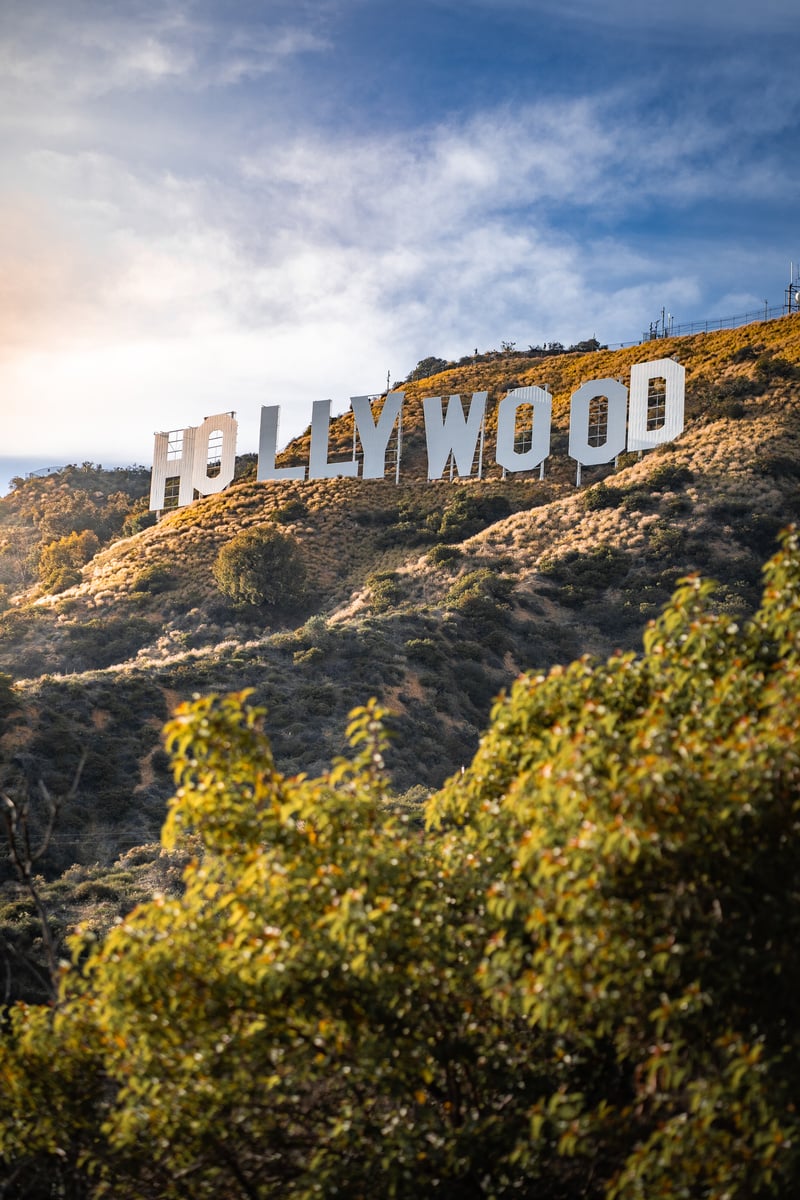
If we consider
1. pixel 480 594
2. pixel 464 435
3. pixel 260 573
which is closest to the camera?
pixel 480 594

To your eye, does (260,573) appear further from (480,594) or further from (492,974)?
(492,974)

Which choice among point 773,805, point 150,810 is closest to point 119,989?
point 773,805

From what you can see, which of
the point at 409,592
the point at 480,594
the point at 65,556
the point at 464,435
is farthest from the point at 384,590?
the point at 65,556

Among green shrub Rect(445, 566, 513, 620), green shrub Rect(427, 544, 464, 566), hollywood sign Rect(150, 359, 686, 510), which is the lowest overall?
green shrub Rect(445, 566, 513, 620)

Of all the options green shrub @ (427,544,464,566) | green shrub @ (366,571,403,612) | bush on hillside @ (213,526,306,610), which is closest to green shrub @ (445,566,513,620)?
green shrub @ (427,544,464,566)

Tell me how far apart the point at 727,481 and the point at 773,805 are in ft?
173

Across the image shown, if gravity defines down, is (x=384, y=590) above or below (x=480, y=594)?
above

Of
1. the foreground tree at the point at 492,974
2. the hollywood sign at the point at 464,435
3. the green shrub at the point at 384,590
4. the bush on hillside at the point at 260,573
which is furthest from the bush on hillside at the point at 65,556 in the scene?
the foreground tree at the point at 492,974

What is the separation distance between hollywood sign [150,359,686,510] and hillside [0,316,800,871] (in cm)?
162

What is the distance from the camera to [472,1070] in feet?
24.5

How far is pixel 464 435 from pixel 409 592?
14782 millimetres

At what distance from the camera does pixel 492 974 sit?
6.43 m

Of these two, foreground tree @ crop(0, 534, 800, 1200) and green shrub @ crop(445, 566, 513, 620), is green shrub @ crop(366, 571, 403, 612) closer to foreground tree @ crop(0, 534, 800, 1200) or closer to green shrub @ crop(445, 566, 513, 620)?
green shrub @ crop(445, 566, 513, 620)

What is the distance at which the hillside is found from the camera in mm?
36219
